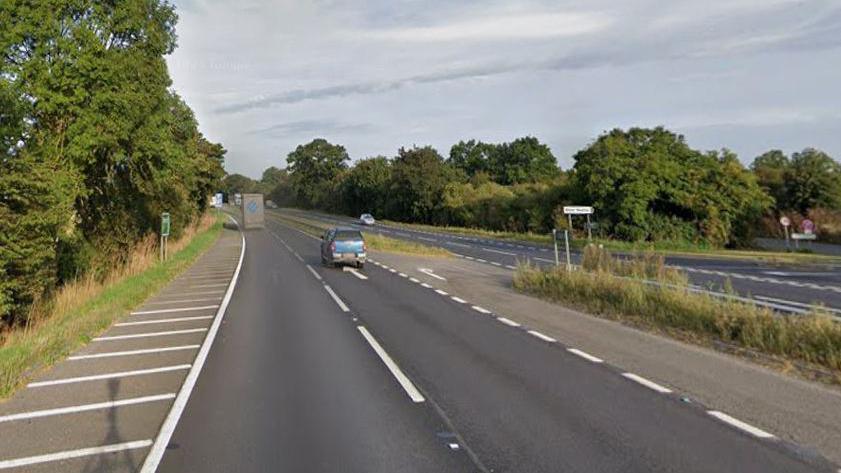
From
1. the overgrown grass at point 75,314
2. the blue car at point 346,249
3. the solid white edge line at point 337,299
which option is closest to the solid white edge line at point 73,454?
the overgrown grass at point 75,314

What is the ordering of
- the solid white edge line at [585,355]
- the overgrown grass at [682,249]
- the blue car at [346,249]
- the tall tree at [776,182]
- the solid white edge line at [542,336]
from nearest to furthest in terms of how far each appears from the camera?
1. the solid white edge line at [585,355]
2. the solid white edge line at [542,336]
3. the blue car at [346,249]
4. the overgrown grass at [682,249]
5. the tall tree at [776,182]

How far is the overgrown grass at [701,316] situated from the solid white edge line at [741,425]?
8.18 feet

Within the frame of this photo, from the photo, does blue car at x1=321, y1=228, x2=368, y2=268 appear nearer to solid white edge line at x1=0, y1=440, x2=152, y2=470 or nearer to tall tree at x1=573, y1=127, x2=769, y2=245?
solid white edge line at x1=0, y1=440, x2=152, y2=470

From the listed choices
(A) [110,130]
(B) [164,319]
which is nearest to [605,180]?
(A) [110,130]

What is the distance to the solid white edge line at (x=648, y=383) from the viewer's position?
7.81 meters

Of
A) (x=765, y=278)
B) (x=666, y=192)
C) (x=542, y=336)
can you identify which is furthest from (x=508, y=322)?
(x=666, y=192)

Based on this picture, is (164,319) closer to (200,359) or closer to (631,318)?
(200,359)

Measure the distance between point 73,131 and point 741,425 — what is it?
69.2 feet

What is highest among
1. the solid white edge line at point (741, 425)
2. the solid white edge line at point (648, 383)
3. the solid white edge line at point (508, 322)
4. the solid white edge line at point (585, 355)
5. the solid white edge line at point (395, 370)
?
the solid white edge line at point (395, 370)

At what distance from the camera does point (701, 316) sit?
11.6m

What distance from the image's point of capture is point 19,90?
1984 cm

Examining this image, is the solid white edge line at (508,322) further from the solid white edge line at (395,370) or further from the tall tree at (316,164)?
the tall tree at (316,164)

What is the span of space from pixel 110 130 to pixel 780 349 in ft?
66.8

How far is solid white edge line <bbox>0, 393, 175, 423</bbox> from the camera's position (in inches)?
277
